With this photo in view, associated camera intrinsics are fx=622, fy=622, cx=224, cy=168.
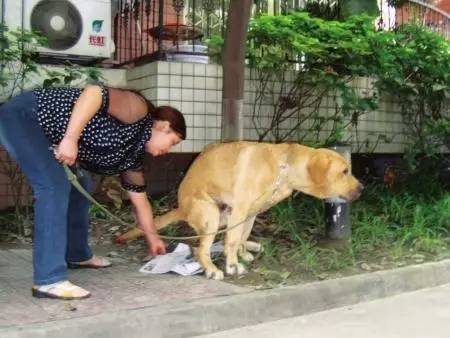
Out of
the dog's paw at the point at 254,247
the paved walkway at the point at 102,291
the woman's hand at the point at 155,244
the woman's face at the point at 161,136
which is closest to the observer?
the paved walkway at the point at 102,291

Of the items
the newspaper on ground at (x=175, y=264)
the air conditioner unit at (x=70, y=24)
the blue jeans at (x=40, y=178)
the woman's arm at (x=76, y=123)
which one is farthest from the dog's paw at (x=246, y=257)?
the air conditioner unit at (x=70, y=24)

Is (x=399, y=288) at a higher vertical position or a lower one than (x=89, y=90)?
lower

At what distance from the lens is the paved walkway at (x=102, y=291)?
11.2 ft

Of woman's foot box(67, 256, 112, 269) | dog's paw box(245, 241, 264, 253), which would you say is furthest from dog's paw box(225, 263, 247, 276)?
woman's foot box(67, 256, 112, 269)

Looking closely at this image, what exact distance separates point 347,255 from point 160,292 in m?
1.73

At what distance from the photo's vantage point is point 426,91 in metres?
7.18

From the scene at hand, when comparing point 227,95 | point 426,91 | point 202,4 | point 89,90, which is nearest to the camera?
point 89,90

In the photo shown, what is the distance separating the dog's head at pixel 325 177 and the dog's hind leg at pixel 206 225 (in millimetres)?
609

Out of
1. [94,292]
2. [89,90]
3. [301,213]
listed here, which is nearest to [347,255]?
[301,213]

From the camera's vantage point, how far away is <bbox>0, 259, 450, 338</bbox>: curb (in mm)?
3230

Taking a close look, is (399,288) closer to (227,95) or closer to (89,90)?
(227,95)

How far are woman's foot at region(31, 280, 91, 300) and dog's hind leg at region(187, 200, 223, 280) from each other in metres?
0.93

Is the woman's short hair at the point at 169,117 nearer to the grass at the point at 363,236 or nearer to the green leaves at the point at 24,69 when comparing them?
the grass at the point at 363,236

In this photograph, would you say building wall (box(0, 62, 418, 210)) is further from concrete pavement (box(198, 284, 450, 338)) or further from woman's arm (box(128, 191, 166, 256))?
concrete pavement (box(198, 284, 450, 338))
